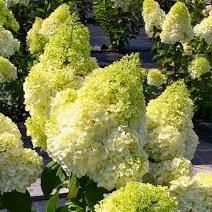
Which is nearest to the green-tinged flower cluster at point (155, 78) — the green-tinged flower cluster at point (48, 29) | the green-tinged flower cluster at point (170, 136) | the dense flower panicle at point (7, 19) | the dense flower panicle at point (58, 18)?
the dense flower panicle at point (7, 19)

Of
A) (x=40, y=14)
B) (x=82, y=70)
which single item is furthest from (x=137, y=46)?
(x=82, y=70)

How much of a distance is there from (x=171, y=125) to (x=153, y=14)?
3630 mm

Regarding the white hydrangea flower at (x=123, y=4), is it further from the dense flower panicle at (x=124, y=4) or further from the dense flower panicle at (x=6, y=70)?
the dense flower panicle at (x=6, y=70)

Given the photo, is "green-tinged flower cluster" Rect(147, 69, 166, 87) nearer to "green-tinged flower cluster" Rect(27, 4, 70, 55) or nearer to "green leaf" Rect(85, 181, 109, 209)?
"green-tinged flower cluster" Rect(27, 4, 70, 55)

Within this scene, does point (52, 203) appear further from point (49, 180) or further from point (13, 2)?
point (13, 2)

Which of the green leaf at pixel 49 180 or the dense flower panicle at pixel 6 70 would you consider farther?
the dense flower panicle at pixel 6 70

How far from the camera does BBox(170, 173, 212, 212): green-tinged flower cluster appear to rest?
2.49 m

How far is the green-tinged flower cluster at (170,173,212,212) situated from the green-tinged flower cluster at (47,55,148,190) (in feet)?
0.78

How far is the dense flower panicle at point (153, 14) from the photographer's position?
6172mm

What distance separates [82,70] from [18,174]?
19.8 inches

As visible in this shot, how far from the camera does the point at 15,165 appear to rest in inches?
98.2

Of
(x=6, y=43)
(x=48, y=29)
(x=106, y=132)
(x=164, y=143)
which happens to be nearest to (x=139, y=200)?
(x=106, y=132)

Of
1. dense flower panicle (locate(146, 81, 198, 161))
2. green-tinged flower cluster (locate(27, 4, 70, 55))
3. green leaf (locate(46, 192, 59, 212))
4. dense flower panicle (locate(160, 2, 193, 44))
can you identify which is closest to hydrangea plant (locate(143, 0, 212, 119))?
dense flower panicle (locate(160, 2, 193, 44))

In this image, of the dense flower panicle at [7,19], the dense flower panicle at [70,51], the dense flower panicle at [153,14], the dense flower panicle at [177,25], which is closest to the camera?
the dense flower panicle at [70,51]
